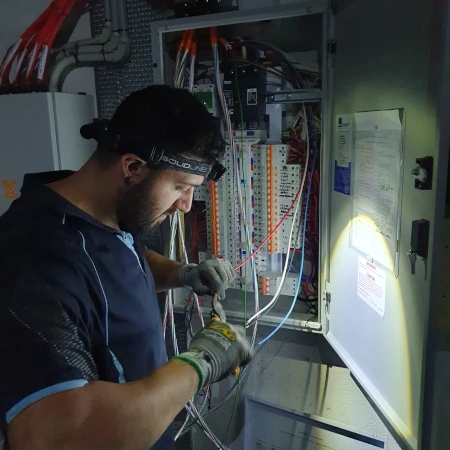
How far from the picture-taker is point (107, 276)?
0.97m

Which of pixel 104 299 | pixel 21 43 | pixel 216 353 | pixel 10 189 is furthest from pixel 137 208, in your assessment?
pixel 21 43

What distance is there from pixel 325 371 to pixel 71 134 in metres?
1.64

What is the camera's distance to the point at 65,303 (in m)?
0.77

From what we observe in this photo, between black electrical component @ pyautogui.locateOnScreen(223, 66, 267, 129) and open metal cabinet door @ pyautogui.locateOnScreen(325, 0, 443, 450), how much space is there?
0.34m

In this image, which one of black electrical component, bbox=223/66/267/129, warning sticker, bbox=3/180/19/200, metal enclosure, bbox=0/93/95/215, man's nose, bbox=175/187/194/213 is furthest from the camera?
warning sticker, bbox=3/180/19/200

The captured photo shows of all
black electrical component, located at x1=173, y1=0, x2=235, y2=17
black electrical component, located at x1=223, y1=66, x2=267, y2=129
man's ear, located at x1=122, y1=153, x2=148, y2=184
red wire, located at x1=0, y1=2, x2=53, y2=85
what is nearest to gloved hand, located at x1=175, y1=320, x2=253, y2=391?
man's ear, located at x1=122, y1=153, x2=148, y2=184

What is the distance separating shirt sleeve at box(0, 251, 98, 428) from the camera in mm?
690

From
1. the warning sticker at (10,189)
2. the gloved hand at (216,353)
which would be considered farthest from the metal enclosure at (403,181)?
the warning sticker at (10,189)

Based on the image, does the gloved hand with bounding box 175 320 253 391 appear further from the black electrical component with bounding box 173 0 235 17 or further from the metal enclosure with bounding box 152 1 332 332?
the black electrical component with bounding box 173 0 235 17

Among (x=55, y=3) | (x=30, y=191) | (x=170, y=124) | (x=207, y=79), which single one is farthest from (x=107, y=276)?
(x=55, y=3)

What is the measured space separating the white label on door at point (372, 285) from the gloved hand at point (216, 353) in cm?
36

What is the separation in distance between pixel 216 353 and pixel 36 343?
0.42 metres

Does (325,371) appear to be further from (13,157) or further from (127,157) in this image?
(13,157)

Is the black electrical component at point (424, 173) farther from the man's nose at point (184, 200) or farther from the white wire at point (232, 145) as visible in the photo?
the white wire at point (232, 145)
